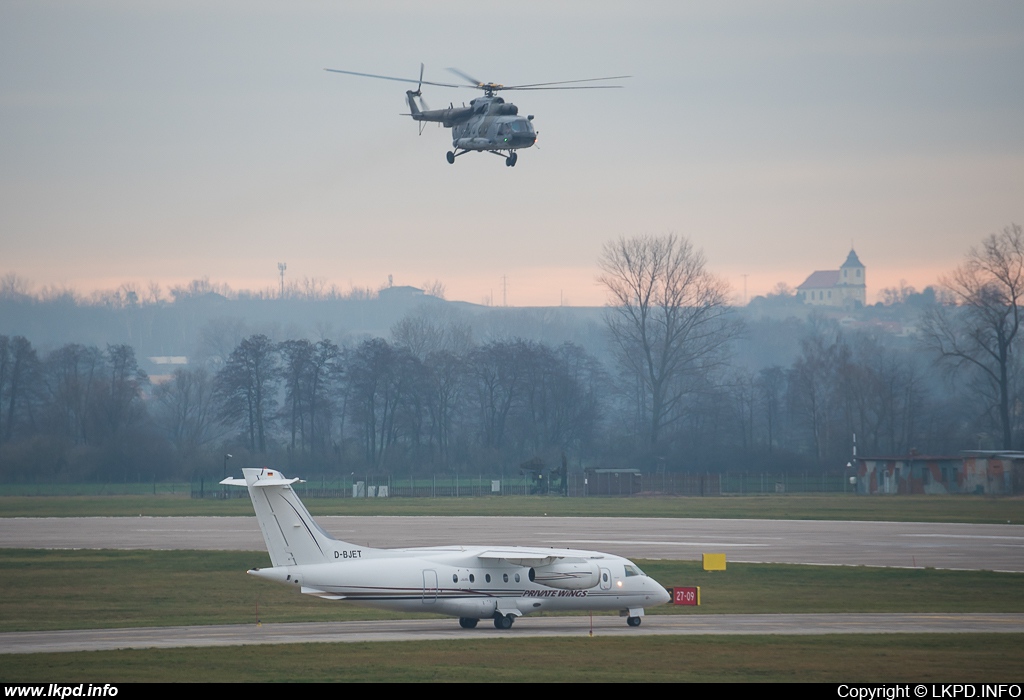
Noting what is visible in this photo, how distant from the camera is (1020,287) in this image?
126875 millimetres

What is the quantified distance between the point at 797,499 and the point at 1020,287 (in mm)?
42643

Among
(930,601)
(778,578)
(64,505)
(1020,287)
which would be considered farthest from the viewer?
(1020,287)

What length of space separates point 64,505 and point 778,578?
70.1m

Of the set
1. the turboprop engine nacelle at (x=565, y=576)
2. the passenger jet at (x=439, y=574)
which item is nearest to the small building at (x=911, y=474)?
the passenger jet at (x=439, y=574)

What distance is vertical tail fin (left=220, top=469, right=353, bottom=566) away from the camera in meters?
35.9

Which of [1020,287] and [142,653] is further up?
[1020,287]

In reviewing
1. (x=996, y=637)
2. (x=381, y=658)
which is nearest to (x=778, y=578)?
(x=996, y=637)

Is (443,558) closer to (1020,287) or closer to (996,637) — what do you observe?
(996,637)

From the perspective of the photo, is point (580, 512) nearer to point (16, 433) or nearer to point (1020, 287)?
point (1020, 287)

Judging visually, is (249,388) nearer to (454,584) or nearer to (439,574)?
(454,584)

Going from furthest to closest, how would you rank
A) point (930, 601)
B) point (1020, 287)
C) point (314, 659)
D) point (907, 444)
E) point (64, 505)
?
point (907, 444) → point (1020, 287) → point (64, 505) → point (930, 601) → point (314, 659)

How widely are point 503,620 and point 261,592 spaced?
1739 centimetres

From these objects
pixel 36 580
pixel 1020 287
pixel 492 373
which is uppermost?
pixel 1020 287

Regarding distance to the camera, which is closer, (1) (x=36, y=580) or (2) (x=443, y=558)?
(2) (x=443, y=558)
